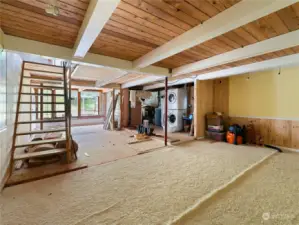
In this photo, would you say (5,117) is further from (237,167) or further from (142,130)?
(237,167)

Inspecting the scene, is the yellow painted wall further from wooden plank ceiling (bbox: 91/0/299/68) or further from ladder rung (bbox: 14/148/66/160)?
ladder rung (bbox: 14/148/66/160)

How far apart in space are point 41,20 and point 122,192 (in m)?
2.47

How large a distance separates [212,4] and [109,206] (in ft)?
8.17

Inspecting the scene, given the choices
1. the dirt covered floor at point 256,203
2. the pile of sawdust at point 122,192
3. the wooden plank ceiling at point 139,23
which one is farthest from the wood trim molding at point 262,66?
the dirt covered floor at point 256,203

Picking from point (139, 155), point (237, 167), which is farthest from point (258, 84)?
point (139, 155)

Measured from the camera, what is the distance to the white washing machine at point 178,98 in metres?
6.10

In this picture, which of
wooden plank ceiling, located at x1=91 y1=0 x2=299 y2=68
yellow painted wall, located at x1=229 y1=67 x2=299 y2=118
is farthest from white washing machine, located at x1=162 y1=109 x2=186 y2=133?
wooden plank ceiling, located at x1=91 y1=0 x2=299 y2=68

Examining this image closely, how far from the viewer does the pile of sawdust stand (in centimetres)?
150

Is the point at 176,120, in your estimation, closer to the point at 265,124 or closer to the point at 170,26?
the point at 265,124

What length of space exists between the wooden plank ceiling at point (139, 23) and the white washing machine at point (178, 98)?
3.44 m

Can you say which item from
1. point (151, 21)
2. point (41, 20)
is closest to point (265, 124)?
point (151, 21)

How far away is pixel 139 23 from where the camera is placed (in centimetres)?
183

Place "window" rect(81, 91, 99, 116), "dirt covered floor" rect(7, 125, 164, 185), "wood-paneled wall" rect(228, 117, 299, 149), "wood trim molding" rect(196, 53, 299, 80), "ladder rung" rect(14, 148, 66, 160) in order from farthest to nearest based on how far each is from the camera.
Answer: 1. "window" rect(81, 91, 99, 116)
2. "wood-paneled wall" rect(228, 117, 299, 149)
3. "wood trim molding" rect(196, 53, 299, 80)
4. "ladder rung" rect(14, 148, 66, 160)
5. "dirt covered floor" rect(7, 125, 164, 185)

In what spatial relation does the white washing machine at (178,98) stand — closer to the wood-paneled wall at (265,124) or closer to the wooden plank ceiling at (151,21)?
the wood-paneled wall at (265,124)
